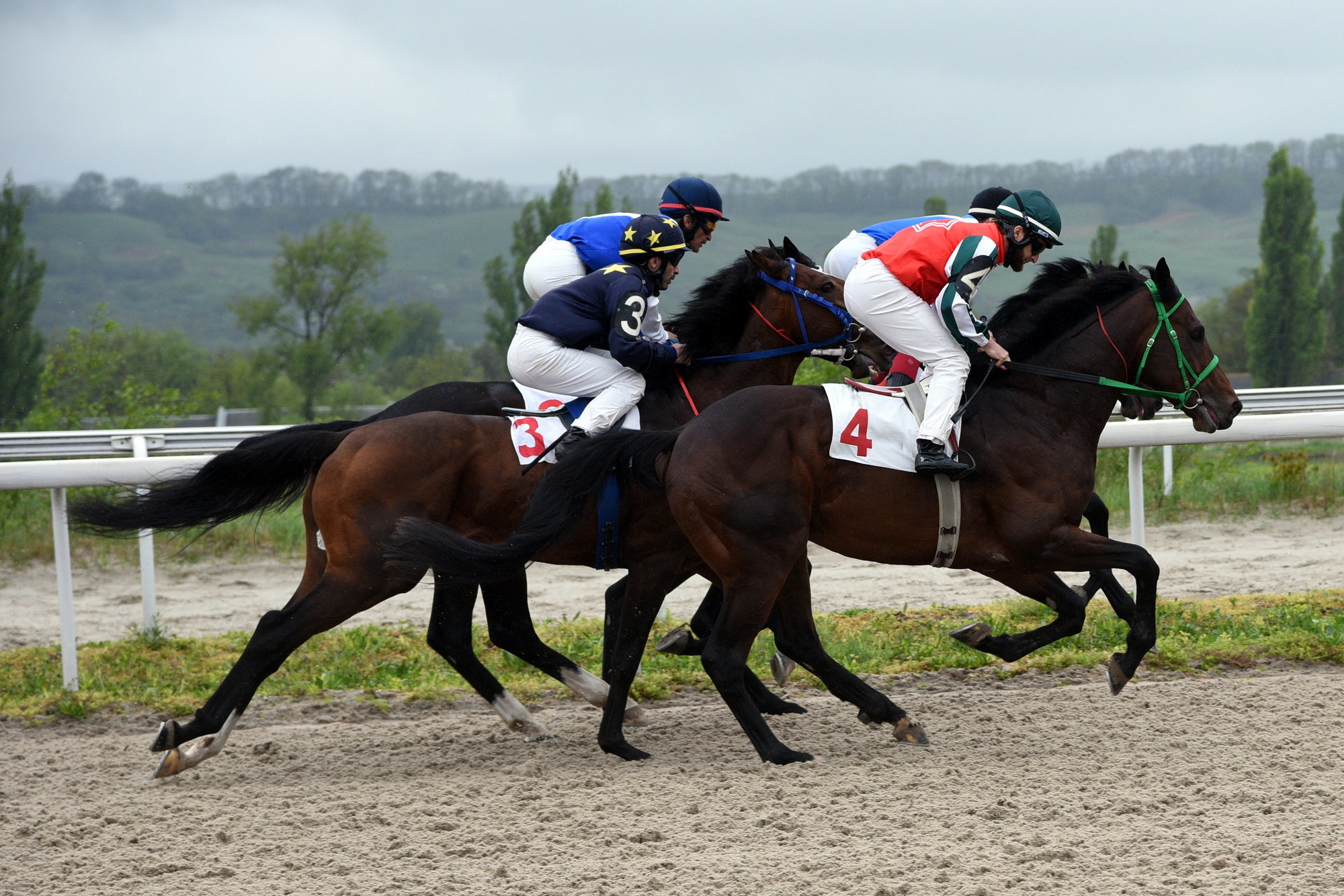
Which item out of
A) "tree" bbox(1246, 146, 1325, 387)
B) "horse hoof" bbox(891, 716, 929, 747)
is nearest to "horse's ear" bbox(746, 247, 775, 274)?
"horse hoof" bbox(891, 716, 929, 747)

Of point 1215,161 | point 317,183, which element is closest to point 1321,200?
point 1215,161

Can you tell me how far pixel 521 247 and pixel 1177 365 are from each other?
3243 centimetres

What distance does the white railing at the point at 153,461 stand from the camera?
5.37 metres

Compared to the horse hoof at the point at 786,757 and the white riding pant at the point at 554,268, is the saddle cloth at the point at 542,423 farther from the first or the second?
the horse hoof at the point at 786,757

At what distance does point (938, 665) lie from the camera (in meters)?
5.45

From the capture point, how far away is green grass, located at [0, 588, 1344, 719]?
17.3 feet

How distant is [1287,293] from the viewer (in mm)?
36188

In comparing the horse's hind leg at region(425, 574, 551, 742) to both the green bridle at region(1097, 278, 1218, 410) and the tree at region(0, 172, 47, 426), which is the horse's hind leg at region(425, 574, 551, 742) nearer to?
the green bridle at region(1097, 278, 1218, 410)

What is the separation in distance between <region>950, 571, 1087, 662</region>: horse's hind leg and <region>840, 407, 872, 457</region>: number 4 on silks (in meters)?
0.66

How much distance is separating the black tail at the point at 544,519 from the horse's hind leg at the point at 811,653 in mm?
628

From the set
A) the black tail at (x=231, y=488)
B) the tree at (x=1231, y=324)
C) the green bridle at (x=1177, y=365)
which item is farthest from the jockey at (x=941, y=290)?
the tree at (x=1231, y=324)

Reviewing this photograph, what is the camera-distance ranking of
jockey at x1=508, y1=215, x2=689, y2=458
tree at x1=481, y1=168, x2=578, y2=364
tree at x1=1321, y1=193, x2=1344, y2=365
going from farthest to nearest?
1. tree at x1=1321, y1=193, x2=1344, y2=365
2. tree at x1=481, y1=168, x2=578, y2=364
3. jockey at x1=508, y1=215, x2=689, y2=458

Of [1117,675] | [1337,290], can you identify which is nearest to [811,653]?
[1117,675]

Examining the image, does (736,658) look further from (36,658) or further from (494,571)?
(36,658)
